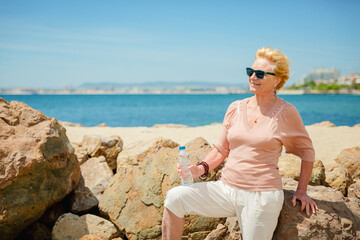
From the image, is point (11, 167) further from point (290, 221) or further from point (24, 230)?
point (290, 221)

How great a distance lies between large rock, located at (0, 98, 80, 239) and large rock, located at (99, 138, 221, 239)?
2.60 ft

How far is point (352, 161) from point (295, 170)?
187cm

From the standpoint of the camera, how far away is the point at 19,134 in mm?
4988

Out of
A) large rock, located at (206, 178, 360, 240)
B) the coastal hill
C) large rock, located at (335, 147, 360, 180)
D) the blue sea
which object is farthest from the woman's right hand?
the blue sea

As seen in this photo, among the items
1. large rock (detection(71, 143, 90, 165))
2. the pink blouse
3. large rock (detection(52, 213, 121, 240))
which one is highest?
the pink blouse

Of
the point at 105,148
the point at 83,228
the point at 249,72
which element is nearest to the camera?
the point at 249,72

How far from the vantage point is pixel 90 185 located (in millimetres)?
6227

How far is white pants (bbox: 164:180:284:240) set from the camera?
10.4 feet

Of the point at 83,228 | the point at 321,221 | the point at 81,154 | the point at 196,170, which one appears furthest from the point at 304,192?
the point at 81,154

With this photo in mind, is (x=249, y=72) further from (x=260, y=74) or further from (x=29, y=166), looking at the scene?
(x=29, y=166)

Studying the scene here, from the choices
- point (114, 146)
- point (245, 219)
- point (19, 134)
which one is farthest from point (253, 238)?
point (114, 146)

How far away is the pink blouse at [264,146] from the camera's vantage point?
10.8 ft

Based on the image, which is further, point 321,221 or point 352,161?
point 352,161

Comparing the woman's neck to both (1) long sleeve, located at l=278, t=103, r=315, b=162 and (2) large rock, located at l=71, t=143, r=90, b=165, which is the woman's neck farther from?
(2) large rock, located at l=71, t=143, r=90, b=165
